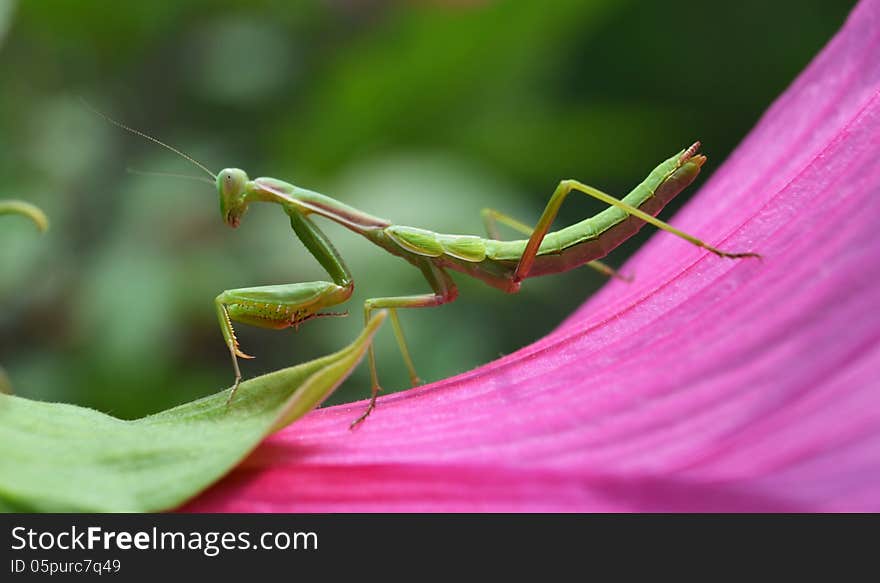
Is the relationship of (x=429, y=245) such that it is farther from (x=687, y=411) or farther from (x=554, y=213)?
(x=687, y=411)

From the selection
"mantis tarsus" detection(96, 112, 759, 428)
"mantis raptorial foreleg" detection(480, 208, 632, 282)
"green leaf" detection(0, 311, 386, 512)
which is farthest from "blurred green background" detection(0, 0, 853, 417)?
"green leaf" detection(0, 311, 386, 512)

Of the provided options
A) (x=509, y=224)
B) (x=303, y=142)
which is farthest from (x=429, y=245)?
(x=303, y=142)

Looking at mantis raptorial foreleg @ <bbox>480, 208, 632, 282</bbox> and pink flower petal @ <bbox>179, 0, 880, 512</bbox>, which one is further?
mantis raptorial foreleg @ <bbox>480, 208, 632, 282</bbox>

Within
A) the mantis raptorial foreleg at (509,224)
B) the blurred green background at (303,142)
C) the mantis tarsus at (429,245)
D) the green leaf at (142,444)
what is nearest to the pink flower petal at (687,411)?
the green leaf at (142,444)

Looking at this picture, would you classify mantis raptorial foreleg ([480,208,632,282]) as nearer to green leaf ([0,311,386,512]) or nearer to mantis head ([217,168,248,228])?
mantis head ([217,168,248,228])

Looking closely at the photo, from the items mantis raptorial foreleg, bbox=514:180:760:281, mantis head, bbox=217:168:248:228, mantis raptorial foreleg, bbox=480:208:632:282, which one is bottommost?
mantis raptorial foreleg, bbox=514:180:760:281

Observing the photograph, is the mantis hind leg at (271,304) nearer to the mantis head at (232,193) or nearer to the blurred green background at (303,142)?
the mantis head at (232,193)

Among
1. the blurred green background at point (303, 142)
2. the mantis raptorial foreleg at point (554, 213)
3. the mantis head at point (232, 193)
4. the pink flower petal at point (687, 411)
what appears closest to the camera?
the pink flower petal at point (687, 411)

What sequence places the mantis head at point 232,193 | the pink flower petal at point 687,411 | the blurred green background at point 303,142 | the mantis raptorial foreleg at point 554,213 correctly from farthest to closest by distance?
the blurred green background at point 303,142 → the mantis head at point 232,193 → the mantis raptorial foreleg at point 554,213 → the pink flower petal at point 687,411
